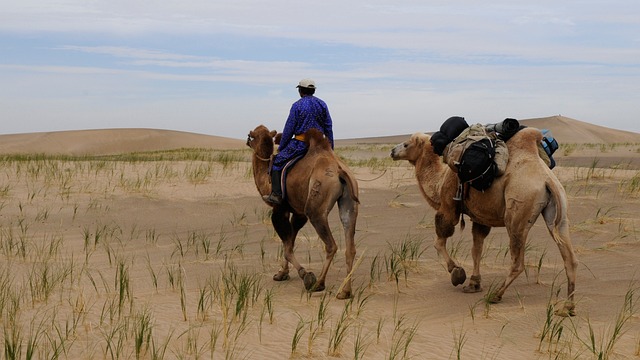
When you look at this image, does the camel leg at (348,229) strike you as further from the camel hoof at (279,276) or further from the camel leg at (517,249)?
the camel leg at (517,249)

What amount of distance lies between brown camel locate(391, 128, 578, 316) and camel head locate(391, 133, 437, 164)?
0.19 ft

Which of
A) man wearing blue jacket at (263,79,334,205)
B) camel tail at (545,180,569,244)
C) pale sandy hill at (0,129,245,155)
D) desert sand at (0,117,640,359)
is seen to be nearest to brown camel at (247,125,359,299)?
man wearing blue jacket at (263,79,334,205)

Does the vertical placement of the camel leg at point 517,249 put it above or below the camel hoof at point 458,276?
above

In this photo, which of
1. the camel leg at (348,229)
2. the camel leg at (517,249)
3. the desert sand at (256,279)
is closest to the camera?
the desert sand at (256,279)

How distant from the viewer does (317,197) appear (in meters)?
8.39

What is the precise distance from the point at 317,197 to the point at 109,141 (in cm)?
6117

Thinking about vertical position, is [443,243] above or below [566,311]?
above

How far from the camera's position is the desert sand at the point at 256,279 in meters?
6.12

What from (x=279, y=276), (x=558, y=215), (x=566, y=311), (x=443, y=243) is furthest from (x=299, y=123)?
(x=566, y=311)

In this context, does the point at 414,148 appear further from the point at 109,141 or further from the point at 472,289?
the point at 109,141

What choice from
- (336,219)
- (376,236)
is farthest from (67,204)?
(376,236)

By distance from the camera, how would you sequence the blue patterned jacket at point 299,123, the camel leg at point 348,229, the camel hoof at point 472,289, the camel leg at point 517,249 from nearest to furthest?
the camel leg at point 517,249 → the camel leg at point 348,229 → the camel hoof at point 472,289 → the blue patterned jacket at point 299,123

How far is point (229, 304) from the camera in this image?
7277mm

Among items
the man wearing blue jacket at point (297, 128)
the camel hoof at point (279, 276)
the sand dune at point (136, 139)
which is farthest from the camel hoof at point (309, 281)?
the sand dune at point (136, 139)
